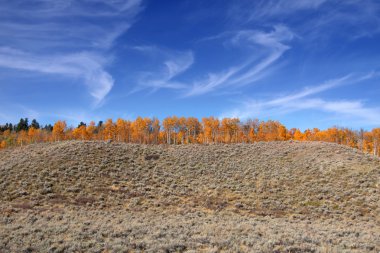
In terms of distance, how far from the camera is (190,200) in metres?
24.8

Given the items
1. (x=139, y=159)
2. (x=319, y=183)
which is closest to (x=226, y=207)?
(x=319, y=183)

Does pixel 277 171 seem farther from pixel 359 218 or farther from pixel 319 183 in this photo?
pixel 359 218

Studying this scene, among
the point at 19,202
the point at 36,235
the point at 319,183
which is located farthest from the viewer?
the point at 319,183

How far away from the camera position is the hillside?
11.3m

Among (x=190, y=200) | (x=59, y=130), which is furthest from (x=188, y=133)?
(x=190, y=200)

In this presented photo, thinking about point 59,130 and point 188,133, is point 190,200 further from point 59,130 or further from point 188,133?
point 59,130

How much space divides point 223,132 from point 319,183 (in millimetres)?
56618

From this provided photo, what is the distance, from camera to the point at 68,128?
93688 millimetres

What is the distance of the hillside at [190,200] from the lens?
1127 cm

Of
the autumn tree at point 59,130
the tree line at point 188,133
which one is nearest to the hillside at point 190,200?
the tree line at point 188,133

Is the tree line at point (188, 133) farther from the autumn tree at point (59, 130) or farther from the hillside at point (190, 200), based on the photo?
the hillside at point (190, 200)

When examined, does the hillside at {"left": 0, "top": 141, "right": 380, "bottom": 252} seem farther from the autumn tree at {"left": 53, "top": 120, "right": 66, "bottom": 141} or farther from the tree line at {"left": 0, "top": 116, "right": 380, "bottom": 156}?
the autumn tree at {"left": 53, "top": 120, "right": 66, "bottom": 141}

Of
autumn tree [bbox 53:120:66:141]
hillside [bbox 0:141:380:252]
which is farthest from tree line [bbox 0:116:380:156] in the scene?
hillside [bbox 0:141:380:252]

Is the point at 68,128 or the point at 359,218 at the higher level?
the point at 68,128
